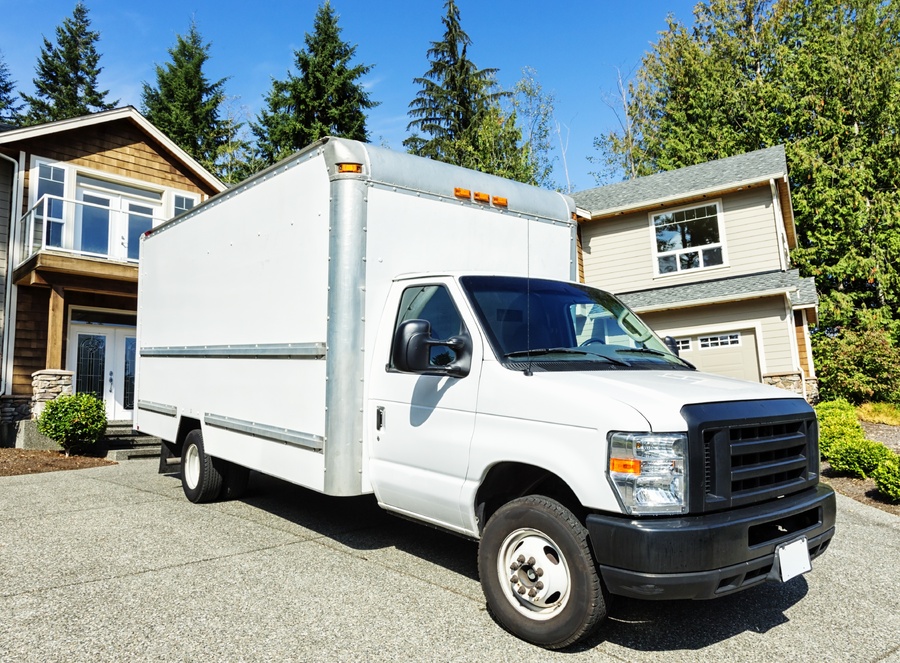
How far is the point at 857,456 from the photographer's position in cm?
866

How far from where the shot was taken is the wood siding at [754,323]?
15.9 meters

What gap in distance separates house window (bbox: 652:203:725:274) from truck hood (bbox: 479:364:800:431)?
14.8 metres

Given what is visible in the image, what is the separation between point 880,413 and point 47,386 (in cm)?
1843

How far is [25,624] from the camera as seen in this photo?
375 cm

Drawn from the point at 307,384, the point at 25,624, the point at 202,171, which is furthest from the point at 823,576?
the point at 202,171

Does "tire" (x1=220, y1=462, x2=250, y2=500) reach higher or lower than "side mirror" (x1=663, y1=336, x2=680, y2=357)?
lower

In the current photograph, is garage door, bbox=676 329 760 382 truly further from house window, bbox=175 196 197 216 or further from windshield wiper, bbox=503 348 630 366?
house window, bbox=175 196 197 216

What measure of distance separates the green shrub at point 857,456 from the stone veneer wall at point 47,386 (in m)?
13.4

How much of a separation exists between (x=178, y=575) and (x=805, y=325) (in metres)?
17.1

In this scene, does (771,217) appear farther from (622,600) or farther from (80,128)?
(80,128)

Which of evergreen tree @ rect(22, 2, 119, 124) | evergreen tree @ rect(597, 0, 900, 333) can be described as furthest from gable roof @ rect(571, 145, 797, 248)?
evergreen tree @ rect(22, 2, 119, 124)

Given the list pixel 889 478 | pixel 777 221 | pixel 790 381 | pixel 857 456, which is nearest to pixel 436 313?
pixel 889 478

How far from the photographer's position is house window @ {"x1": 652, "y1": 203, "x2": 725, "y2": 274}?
17688 mm

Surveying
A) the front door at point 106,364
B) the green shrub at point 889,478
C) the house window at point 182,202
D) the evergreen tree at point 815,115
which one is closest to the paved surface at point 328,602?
the green shrub at point 889,478
